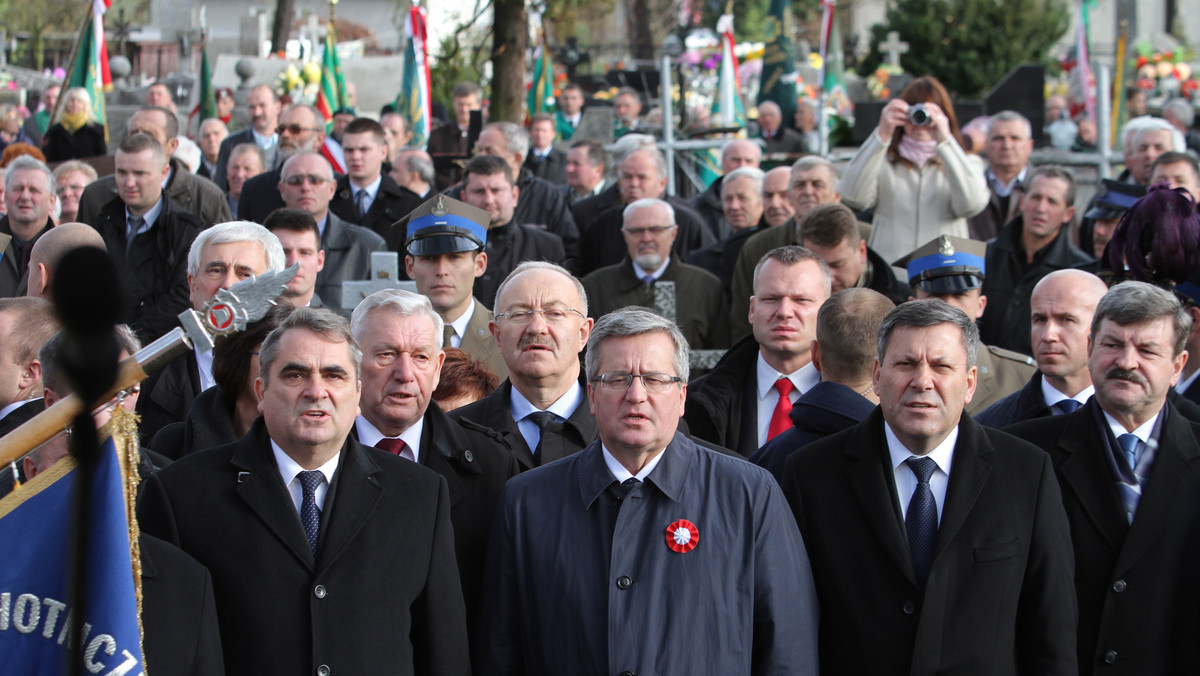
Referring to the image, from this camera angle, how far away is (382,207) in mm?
9406

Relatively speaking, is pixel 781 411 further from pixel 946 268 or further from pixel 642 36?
pixel 642 36

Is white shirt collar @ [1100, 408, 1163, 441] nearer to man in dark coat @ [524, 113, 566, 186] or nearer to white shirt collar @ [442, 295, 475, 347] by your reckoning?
white shirt collar @ [442, 295, 475, 347]

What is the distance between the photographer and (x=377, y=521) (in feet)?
12.2

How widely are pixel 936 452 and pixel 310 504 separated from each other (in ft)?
6.10

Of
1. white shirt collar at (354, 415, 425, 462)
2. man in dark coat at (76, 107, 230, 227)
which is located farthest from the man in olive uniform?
man in dark coat at (76, 107, 230, 227)

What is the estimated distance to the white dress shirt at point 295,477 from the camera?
378 cm

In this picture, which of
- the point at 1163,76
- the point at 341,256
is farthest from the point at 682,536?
the point at 1163,76

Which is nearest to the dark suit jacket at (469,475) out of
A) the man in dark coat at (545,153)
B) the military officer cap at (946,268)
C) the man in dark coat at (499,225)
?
the military officer cap at (946,268)

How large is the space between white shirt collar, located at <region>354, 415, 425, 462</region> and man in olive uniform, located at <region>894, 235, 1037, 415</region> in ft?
9.10

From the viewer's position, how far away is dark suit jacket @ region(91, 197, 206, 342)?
24.2 ft

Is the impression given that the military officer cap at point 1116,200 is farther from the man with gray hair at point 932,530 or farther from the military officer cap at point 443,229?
the man with gray hair at point 932,530

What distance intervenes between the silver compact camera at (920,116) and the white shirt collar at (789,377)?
2.51 meters

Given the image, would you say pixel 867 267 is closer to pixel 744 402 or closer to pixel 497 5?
pixel 744 402

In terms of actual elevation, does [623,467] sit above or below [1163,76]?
below
